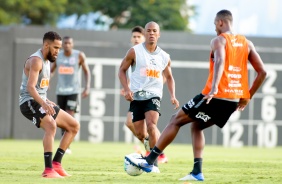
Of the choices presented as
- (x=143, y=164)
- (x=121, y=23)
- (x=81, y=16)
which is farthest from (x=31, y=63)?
(x=81, y=16)

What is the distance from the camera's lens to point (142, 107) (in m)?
14.9

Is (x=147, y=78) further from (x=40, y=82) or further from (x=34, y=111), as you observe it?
(x=34, y=111)

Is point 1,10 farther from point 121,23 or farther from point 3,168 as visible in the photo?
point 3,168

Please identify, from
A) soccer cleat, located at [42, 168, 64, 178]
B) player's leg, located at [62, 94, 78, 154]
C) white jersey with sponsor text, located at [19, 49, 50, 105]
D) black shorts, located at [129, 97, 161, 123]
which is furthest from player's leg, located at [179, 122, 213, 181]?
player's leg, located at [62, 94, 78, 154]

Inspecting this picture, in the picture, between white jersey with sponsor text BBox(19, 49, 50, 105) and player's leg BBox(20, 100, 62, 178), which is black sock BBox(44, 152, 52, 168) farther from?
white jersey with sponsor text BBox(19, 49, 50, 105)

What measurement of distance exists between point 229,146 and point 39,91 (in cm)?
1641

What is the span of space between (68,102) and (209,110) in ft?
31.2

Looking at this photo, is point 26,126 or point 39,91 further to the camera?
point 26,126

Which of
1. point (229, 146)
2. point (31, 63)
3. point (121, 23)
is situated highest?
point (121, 23)

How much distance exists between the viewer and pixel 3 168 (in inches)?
581

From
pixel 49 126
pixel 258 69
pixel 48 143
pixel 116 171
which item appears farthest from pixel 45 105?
pixel 258 69

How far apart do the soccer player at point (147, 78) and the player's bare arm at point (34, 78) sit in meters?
1.92

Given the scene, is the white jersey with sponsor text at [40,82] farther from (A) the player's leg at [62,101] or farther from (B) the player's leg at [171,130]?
(A) the player's leg at [62,101]

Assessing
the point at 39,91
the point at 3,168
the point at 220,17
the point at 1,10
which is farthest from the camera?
the point at 1,10
